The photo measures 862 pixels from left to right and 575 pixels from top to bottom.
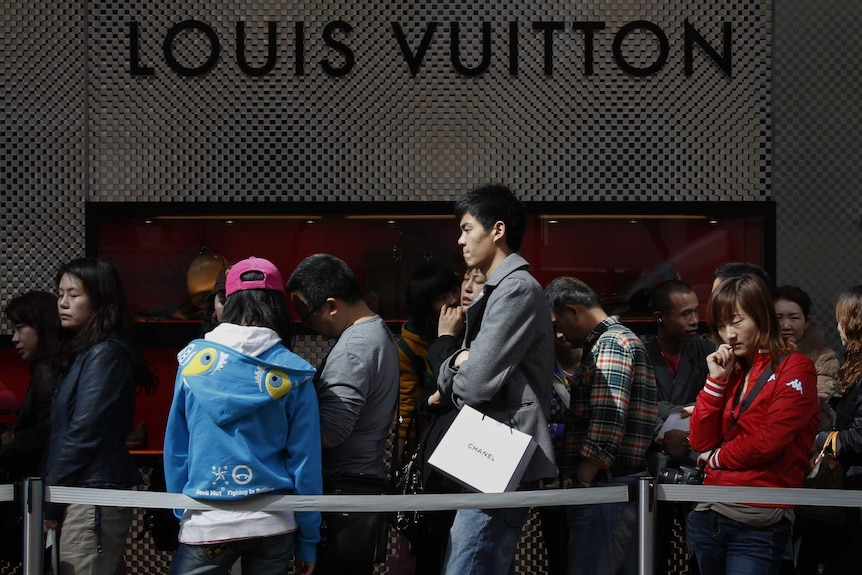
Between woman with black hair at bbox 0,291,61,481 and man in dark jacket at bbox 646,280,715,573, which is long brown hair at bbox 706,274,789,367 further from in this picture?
woman with black hair at bbox 0,291,61,481

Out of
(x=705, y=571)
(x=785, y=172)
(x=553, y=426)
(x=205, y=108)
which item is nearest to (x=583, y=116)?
(x=785, y=172)

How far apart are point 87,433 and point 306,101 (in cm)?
310

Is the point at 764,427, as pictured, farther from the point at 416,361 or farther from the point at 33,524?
the point at 33,524

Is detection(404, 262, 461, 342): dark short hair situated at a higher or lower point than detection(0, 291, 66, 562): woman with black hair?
higher

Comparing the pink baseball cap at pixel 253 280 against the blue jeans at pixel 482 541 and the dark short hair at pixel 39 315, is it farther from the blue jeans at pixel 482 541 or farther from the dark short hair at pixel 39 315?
the dark short hair at pixel 39 315

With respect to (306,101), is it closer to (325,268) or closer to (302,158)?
(302,158)

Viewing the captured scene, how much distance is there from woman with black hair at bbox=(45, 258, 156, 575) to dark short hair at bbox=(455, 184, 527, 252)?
133 cm

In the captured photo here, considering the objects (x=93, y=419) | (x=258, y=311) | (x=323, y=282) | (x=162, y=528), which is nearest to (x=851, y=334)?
(x=323, y=282)

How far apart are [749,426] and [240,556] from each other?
5.31 ft

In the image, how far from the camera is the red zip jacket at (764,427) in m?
Result: 3.30

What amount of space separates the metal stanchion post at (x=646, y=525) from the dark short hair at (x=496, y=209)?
89 cm

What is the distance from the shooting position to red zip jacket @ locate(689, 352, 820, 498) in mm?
3299

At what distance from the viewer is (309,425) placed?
3268 mm

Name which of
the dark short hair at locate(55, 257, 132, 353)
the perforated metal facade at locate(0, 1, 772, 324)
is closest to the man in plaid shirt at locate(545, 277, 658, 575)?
the dark short hair at locate(55, 257, 132, 353)
